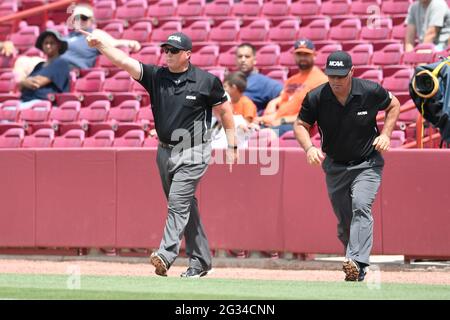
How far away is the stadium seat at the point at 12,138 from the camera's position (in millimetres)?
15398

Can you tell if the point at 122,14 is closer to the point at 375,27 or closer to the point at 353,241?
the point at 375,27

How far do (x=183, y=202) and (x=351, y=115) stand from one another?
1654 millimetres

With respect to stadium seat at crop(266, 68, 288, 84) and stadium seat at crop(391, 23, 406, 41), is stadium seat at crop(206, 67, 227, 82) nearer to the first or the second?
stadium seat at crop(266, 68, 288, 84)

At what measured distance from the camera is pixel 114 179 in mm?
13305

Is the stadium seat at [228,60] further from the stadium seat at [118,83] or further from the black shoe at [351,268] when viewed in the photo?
the black shoe at [351,268]

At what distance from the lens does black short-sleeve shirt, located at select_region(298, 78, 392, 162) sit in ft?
33.9

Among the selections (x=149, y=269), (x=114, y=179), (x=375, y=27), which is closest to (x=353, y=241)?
(x=149, y=269)

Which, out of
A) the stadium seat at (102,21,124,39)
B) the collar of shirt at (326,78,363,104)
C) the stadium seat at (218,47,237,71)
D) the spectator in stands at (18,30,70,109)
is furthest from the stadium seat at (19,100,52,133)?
the collar of shirt at (326,78,363,104)

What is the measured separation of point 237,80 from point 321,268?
2.61 m

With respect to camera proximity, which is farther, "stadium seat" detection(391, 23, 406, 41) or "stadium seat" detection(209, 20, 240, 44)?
"stadium seat" detection(209, 20, 240, 44)

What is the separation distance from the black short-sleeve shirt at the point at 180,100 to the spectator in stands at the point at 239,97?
11.0 ft

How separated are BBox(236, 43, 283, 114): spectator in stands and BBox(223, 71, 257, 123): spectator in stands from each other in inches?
28.1

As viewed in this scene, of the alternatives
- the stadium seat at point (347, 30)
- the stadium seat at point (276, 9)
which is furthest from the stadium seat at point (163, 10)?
the stadium seat at point (347, 30)
